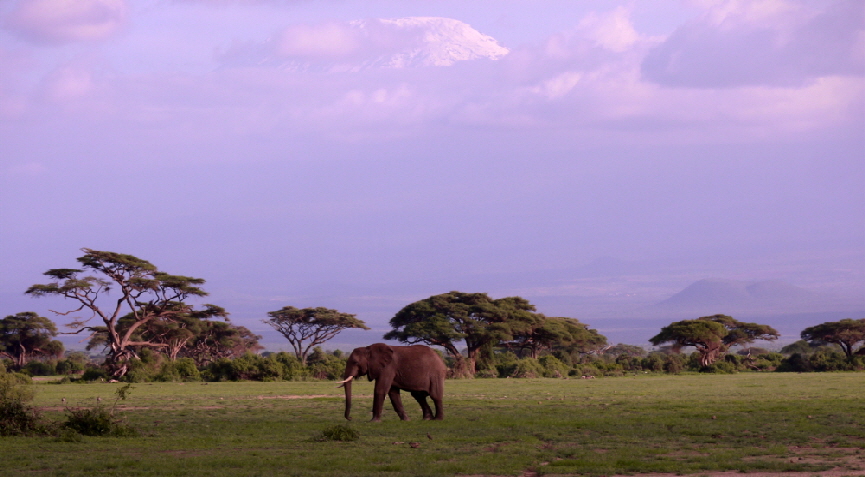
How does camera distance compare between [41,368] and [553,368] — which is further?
[41,368]

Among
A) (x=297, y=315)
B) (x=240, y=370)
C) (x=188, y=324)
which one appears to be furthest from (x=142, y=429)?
(x=297, y=315)

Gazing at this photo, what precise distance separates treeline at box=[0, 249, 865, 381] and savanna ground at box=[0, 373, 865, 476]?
24862 millimetres

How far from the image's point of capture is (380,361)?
18.8 metres

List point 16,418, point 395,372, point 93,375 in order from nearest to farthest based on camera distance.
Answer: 1. point 16,418
2. point 395,372
3. point 93,375

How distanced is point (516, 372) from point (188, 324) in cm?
2332

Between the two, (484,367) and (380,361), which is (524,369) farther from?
(380,361)

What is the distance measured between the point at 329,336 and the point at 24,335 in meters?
22.0

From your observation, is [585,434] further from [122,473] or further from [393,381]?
[122,473]

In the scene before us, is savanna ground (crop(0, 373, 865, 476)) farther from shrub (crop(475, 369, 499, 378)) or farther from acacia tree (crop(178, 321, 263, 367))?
acacia tree (crop(178, 321, 263, 367))

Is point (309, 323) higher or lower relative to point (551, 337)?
higher

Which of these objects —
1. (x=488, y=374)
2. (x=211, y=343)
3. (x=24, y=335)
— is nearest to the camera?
(x=488, y=374)

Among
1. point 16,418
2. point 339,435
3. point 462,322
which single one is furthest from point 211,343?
point 339,435

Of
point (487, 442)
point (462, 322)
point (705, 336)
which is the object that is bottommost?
point (487, 442)

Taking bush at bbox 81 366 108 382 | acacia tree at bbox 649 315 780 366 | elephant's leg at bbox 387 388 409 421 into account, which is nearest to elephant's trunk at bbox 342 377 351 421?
elephant's leg at bbox 387 388 409 421
